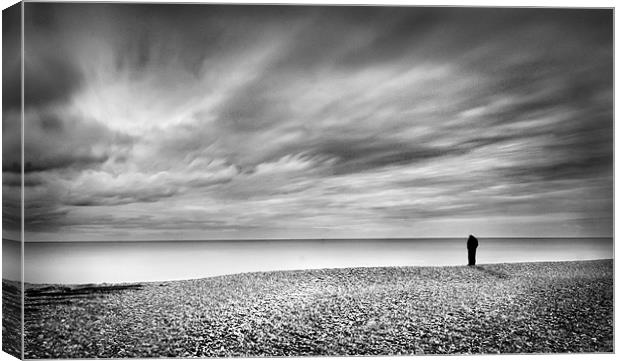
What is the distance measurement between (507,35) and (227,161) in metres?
3.40

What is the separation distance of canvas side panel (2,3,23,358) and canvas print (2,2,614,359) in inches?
1.2

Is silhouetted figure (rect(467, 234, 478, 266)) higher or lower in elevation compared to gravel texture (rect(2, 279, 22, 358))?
higher

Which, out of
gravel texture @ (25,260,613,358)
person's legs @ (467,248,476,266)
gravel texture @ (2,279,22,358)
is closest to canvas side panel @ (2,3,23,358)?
gravel texture @ (2,279,22,358)

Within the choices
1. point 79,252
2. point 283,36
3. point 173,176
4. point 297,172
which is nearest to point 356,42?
point 283,36

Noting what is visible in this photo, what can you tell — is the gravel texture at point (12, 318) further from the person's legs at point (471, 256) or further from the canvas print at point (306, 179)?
the person's legs at point (471, 256)

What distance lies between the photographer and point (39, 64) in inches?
251

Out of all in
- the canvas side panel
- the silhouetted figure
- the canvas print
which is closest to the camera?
the canvas side panel

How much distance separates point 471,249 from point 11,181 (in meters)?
5.12

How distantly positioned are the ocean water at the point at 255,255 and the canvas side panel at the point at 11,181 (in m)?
0.21

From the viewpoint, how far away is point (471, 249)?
23.0 ft

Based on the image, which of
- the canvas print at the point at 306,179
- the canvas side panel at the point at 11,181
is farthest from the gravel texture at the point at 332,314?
the canvas side panel at the point at 11,181

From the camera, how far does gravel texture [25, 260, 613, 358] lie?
21.2ft

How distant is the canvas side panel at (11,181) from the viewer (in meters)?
6.33

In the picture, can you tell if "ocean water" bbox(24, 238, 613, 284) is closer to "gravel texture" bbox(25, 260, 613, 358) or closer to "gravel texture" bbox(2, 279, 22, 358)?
"gravel texture" bbox(25, 260, 613, 358)
